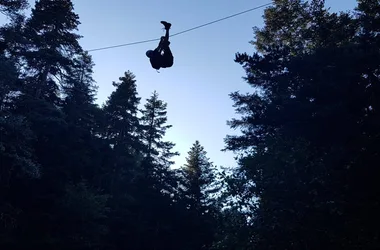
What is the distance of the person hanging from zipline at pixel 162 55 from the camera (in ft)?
28.9

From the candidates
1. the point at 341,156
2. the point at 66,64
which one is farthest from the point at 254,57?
the point at 66,64

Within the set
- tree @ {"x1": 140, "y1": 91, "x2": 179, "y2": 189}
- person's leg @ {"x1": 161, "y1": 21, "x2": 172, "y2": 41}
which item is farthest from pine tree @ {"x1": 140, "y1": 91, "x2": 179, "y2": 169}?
person's leg @ {"x1": 161, "y1": 21, "x2": 172, "y2": 41}

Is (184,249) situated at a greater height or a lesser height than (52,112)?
lesser

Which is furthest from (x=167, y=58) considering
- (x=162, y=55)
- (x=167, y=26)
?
(x=167, y=26)

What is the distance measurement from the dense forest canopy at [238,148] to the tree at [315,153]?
0.04 m

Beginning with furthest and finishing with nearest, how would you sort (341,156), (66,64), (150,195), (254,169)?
(150,195) → (66,64) → (254,169) → (341,156)

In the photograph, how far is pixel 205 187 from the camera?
39875 mm

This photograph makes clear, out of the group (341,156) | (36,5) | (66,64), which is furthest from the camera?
(36,5)

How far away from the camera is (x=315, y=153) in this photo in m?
12.6

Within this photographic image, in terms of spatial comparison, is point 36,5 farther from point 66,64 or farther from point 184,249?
point 184,249

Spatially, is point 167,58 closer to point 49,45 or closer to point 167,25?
point 167,25

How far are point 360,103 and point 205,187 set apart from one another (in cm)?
2913

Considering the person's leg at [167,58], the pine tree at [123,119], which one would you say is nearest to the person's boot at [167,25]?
the person's leg at [167,58]

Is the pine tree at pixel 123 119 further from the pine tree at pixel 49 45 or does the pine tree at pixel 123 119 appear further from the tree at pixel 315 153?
the tree at pixel 315 153
